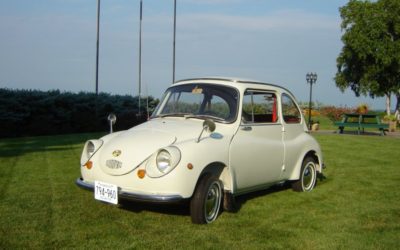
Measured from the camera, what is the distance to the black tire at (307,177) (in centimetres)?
785

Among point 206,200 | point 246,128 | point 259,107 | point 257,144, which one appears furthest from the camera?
point 259,107

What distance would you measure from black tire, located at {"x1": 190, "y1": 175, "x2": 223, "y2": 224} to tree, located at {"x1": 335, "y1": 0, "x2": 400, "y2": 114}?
35.3 meters

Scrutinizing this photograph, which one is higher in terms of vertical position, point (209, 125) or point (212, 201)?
point (209, 125)

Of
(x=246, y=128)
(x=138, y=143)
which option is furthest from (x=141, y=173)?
(x=246, y=128)

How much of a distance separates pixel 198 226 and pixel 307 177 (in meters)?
3.19

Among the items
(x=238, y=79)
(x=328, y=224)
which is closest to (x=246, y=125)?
(x=238, y=79)

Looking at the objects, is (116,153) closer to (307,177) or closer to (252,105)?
(252,105)

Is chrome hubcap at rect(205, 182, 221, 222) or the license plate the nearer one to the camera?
the license plate

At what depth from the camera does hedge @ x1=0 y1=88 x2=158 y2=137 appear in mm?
19188

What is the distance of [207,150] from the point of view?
5.61 meters

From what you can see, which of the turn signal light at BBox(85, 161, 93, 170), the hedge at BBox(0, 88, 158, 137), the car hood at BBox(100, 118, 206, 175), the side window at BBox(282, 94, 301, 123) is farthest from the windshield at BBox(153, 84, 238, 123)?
the hedge at BBox(0, 88, 158, 137)

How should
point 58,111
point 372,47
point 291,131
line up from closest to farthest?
point 291,131 < point 58,111 < point 372,47

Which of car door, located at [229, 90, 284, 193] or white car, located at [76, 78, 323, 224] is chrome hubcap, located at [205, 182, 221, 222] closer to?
white car, located at [76, 78, 323, 224]

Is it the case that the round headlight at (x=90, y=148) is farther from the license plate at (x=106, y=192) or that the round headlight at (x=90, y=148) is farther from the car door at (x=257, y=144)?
the car door at (x=257, y=144)
